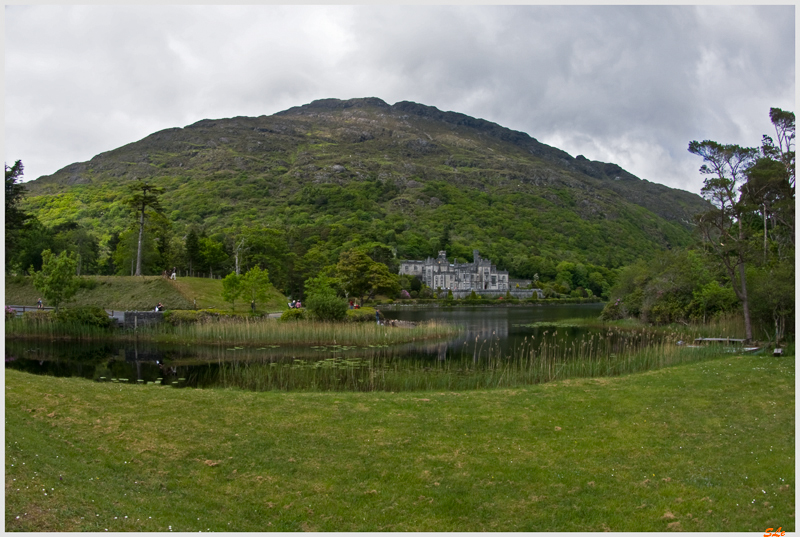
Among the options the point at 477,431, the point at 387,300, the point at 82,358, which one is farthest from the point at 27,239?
the point at 477,431

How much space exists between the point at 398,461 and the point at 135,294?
3791 centimetres

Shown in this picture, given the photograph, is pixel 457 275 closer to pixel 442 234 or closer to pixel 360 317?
pixel 442 234

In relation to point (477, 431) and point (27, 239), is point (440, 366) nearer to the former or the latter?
point (477, 431)

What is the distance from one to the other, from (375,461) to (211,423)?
376 cm

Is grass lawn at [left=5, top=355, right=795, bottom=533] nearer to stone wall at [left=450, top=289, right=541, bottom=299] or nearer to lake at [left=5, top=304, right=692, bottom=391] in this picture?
lake at [left=5, top=304, right=692, bottom=391]

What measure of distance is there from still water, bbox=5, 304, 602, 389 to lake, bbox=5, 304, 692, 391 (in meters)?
0.03

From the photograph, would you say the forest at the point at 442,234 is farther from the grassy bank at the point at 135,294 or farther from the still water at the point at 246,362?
the still water at the point at 246,362

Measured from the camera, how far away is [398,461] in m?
8.92

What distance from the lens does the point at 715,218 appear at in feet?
76.1

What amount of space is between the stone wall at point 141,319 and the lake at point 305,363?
2.73 metres

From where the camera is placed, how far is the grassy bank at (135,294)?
4025 cm

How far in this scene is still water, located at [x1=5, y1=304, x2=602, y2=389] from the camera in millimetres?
18500

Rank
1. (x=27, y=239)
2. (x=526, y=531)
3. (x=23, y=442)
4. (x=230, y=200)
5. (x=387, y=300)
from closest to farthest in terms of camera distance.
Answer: (x=526, y=531) < (x=23, y=442) < (x=27, y=239) < (x=387, y=300) < (x=230, y=200)

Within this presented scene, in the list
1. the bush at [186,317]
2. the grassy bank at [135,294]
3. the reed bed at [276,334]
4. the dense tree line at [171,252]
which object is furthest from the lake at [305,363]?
the grassy bank at [135,294]
